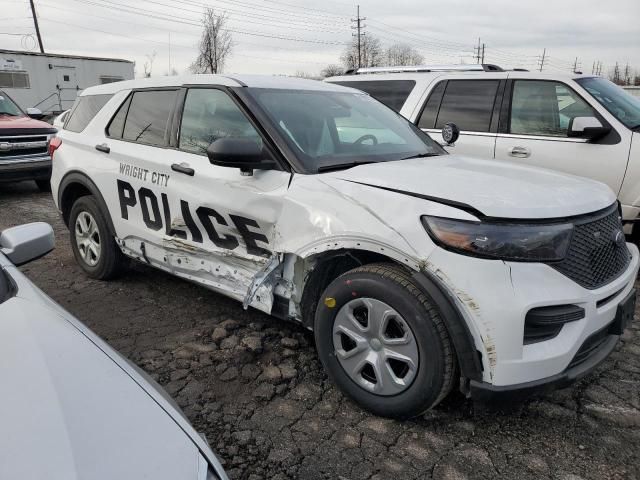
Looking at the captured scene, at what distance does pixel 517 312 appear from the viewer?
2152 millimetres

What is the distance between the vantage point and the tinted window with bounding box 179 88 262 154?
10.6ft

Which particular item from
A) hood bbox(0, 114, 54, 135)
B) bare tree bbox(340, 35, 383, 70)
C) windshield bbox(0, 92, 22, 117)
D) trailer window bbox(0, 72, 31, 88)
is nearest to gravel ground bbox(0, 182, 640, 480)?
hood bbox(0, 114, 54, 135)

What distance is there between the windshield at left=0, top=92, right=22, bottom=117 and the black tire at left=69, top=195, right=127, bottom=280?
6.34 metres

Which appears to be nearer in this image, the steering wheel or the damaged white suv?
the damaged white suv

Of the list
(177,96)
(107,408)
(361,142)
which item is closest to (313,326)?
(361,142)

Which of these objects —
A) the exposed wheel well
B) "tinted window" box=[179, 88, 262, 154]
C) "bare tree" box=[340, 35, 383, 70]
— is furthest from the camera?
"bare tree" box=[340, 35, 383, 70]

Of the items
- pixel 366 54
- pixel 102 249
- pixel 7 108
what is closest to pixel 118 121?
pixel 102 249

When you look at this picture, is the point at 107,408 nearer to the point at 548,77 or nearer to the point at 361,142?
the point at 361,142

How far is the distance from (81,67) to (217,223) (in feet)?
78.5

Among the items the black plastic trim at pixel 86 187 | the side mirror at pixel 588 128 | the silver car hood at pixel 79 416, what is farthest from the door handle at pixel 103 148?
the side mirror at pixel 588 128

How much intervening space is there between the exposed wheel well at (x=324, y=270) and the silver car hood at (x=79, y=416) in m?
1.23

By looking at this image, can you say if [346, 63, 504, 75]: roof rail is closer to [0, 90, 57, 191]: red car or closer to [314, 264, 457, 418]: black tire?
[314, 264, 457, 418]: black tire

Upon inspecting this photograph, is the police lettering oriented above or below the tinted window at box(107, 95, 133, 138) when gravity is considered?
below

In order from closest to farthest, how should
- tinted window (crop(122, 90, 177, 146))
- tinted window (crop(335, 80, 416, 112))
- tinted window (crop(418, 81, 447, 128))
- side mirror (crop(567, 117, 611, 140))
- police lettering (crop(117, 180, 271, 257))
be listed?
1. police lettering (crop(117, 180, 271, 257))
2. tinted window (crop(122, 90, 177, 146))
3. side mirror (crop(567, 117, 611, 140))
4. tinted window (crop(418, 81, 447, 128))
5. tinted window (crop(335, 80, 416, 112))
